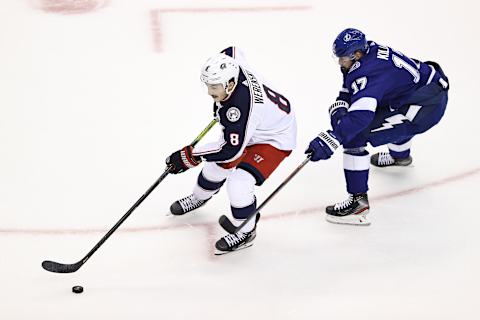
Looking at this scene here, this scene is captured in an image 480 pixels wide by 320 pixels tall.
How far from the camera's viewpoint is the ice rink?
3842mm

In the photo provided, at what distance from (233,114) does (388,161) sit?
4.09 feet

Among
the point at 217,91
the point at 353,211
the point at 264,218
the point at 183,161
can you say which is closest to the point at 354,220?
the point at 353,211

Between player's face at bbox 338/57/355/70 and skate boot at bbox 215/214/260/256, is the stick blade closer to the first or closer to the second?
skate boot at bbox 215/214/260/256

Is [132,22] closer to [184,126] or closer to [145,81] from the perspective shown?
[145,81]

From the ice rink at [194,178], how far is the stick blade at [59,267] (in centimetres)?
5

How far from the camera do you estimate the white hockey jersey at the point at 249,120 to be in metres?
3.94

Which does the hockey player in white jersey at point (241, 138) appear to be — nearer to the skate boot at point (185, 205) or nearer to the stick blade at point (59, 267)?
the skate boot at point (185, 205)

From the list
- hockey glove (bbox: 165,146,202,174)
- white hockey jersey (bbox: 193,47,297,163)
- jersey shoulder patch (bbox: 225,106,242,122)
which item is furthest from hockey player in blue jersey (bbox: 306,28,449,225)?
hockey glove (bbox: 165,146,202,174)

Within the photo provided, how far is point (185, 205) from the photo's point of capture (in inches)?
175

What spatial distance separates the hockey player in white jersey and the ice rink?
232 millimetres

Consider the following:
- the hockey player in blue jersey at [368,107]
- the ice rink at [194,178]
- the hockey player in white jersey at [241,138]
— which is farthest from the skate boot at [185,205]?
the hockey player in blue jersey at [368,107]

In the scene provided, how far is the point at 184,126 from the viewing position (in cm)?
528

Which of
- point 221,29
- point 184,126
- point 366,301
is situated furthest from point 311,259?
point 221,29

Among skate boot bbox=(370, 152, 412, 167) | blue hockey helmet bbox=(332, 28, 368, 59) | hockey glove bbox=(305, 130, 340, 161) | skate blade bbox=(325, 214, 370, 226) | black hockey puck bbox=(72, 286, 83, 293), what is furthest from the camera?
skate boot bbox=(370, 152, 412, 167)
